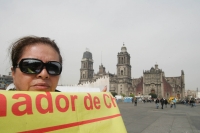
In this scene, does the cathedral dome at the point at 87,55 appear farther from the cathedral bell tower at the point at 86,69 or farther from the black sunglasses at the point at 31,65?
the black sunglasses at the point at 31,65

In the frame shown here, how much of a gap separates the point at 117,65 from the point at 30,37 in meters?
82.0

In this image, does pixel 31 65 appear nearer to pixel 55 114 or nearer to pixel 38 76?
pixel 38 76

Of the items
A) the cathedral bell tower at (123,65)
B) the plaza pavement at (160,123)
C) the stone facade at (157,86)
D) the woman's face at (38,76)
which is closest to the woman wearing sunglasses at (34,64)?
the woman's face at (38,76)

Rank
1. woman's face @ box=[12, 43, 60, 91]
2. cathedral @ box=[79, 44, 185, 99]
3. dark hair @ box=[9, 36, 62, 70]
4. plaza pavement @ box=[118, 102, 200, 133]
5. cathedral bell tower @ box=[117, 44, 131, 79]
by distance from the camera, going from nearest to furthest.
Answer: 1. woman's face @ box=[12, 43, 60, 91]
2. dark hair @ box=[9, 36, 62, 70]
3. plaza pavement @ box=[118, 102, 200, 133]
4. cathedral @ box=[79, 44, 185, 99]
5. cathedral bell tower @ box=[117, 44, 131, 79]

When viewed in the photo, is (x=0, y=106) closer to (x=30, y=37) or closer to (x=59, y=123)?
(x=59, y=123)

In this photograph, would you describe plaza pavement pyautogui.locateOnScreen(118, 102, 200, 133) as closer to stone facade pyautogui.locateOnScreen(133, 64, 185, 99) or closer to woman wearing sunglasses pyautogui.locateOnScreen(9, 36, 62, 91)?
woman wearing sunglasses pyautogui.locateOnScreen(9, 36, 62, 91)

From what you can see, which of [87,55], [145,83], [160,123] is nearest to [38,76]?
[160,123]

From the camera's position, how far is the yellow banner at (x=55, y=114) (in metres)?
0.92

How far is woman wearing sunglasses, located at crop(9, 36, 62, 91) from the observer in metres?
1.24

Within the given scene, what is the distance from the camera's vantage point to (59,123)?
108 cm

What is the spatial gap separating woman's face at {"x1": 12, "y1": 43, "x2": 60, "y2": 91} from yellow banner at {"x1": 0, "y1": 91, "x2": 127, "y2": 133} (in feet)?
0.40

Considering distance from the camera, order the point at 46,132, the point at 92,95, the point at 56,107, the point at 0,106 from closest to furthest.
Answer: the point at 0,106, the point at 46,132, the point at 56,107, the point at 92,95

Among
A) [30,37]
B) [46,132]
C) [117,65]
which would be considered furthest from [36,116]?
[117,65]

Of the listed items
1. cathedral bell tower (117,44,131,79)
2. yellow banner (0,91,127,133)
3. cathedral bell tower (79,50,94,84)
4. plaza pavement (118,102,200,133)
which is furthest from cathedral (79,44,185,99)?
yellow banner (0,91,127,133)
